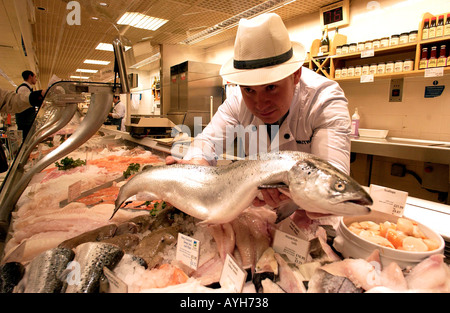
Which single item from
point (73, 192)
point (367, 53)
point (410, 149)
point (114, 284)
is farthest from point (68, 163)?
point (367, 53)

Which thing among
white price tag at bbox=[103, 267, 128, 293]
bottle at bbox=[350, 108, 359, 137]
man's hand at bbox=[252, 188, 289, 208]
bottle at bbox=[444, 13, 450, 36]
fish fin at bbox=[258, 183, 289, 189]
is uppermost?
bottle at bbox=[444, 13, 450, 36]

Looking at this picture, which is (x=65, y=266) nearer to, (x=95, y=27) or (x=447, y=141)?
(x=95, y=27)

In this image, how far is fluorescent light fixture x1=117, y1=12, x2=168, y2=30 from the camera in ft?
4.59

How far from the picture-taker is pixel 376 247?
32.7 inches

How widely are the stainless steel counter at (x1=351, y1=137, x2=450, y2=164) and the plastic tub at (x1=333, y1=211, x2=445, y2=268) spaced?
2580mm

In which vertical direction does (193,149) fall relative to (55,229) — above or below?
above

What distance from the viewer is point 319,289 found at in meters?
0.73

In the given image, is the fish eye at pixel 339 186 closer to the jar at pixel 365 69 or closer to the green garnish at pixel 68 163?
the green garnish at pixel 68 163

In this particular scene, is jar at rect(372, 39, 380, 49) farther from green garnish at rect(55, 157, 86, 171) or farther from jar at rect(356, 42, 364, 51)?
green garnish at rect(55, 157, 86, 171)

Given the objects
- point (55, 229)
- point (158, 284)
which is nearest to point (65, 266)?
point (158, 284)

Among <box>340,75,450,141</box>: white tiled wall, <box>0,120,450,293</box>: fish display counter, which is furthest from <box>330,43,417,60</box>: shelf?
<box>0,120,450,293</box>: fish display counter
